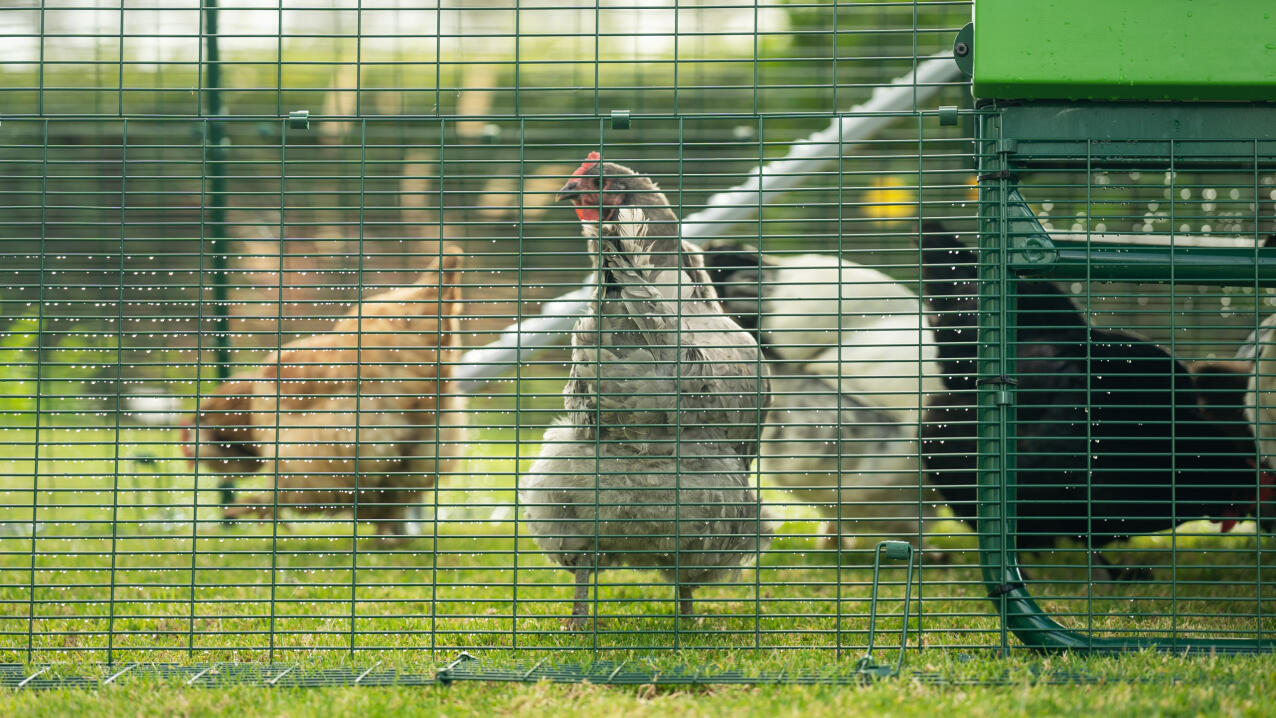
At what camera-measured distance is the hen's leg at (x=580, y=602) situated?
11.1 ft

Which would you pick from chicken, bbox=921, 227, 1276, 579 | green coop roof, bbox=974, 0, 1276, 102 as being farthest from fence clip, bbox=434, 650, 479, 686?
green coop roof, bbox=974, 0, 1276, 102

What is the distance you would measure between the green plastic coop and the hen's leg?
4.29ft

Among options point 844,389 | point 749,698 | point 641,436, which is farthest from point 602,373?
point 844,389

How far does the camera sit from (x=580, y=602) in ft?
11.1

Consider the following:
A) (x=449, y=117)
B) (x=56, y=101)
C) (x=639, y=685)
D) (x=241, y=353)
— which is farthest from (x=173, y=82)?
(x=639, y=685)

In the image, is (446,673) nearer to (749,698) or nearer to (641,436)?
(749,698)

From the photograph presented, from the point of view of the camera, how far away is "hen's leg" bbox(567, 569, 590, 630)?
3373mm

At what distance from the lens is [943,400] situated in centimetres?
444

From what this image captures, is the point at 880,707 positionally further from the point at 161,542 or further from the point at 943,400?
the point at 161,542

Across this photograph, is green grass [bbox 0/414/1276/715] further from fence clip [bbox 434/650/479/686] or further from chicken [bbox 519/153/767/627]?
chicken [bbox 519/153/767/627]

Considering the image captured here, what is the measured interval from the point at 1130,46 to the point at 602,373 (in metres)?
1.92

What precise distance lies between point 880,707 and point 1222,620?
6.37ft

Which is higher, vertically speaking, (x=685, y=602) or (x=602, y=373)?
(x=602, y=373)

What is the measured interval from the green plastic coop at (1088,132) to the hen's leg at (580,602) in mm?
1309
